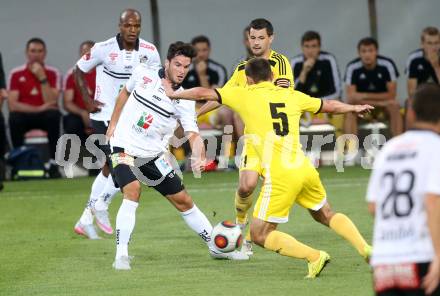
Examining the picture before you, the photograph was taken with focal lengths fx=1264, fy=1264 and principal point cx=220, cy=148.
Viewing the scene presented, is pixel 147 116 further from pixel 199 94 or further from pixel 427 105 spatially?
pixel 427 105

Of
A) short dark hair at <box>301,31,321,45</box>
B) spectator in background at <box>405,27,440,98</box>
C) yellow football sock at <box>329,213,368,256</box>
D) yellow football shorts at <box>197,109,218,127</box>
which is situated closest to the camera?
yellow football sock at <box>329,213,368,256</box>

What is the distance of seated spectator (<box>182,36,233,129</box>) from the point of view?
62.1 ft

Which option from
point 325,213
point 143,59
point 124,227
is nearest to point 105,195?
point 143,59

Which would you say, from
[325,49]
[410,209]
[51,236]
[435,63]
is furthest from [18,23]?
[410,209]

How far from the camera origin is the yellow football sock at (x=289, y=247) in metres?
9.41

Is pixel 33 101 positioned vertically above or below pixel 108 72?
below

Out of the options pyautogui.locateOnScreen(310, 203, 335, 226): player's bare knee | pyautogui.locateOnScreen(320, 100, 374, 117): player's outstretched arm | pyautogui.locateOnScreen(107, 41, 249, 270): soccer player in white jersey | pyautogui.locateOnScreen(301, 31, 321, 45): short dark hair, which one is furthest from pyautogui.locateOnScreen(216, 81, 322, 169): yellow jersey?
pyautogui.locateOnScreen(301, 31, 321, 45): short dark hair

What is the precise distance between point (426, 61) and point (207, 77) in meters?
3.27

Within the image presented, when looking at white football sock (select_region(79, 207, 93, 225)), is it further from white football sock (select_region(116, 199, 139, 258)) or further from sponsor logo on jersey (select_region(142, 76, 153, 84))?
sponsor logo on jersey (select_region(142, 76, 153, 84))

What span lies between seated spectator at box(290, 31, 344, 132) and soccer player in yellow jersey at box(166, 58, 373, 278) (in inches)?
353

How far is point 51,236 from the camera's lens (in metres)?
12.5

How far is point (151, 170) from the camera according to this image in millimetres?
10617

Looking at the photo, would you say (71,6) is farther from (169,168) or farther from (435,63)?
(169,168)

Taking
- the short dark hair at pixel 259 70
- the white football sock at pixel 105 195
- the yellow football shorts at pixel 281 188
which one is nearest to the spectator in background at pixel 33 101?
the white football sock at pixel 105 195
